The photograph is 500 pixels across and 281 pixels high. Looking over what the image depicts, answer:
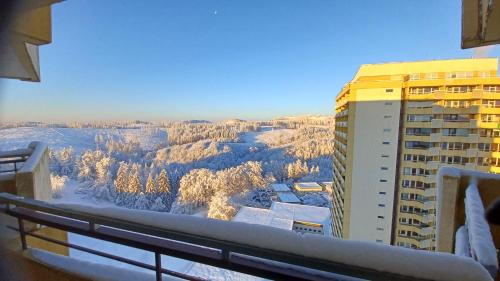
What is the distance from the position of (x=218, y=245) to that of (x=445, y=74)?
11447 mm

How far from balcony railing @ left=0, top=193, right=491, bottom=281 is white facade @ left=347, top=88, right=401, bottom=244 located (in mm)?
9983

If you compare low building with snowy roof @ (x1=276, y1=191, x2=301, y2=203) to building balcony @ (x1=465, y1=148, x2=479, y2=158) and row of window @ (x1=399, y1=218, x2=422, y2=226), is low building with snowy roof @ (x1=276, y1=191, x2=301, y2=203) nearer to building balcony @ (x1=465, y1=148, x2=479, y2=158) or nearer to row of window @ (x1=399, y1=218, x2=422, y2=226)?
row of window @ (x1=399, y1=218, x2=422, y2=226)

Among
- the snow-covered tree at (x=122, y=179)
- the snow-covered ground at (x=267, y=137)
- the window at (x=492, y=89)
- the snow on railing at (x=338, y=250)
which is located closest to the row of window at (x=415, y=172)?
the window at (x=492, y=89)

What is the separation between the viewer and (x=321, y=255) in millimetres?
499

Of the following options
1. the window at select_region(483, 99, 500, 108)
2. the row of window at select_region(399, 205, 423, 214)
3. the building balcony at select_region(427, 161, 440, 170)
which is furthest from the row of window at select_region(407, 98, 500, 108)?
the row of window at select_region(399, 205, 423, 214)

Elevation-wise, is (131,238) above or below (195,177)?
above

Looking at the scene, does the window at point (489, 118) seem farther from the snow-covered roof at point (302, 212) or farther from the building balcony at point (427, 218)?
the snow-covered roof at point (302, 212)

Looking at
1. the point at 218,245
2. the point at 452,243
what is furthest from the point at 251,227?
the point at 452,243

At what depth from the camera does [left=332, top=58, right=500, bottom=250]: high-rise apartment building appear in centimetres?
784

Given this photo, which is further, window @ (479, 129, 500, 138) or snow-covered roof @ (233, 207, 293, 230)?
snow-covered roof @ (233, 207, 293, 230)

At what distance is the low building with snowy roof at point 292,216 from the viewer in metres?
11.1

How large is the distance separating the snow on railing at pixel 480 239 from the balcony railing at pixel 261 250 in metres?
0.26

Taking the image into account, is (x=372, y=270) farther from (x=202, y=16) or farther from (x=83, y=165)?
(x=83, y=165)

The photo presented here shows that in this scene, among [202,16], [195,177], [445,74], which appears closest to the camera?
[202,16]
